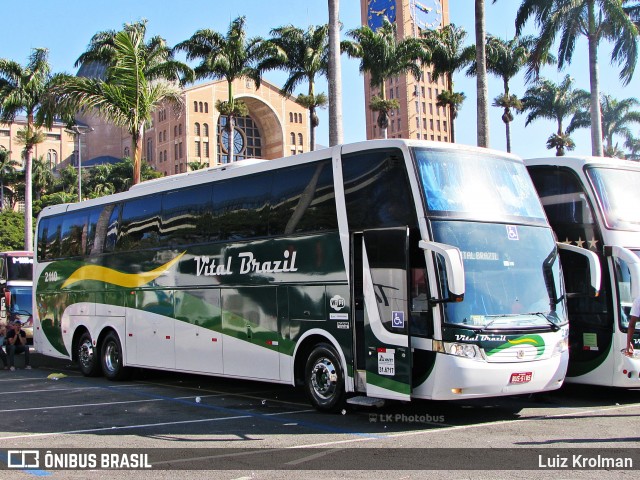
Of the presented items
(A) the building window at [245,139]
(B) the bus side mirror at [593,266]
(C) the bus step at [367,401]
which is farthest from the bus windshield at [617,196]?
(A) the building window at [245,139]

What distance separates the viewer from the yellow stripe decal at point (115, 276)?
14.8m

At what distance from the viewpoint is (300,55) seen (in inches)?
1289

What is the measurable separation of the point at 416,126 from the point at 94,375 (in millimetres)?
121553

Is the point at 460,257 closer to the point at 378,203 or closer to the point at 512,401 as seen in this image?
the point at 378,203

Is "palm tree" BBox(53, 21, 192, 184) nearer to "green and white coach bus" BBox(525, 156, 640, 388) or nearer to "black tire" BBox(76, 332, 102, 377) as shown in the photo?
"black tire" BBox(76, 332, 102, 377)

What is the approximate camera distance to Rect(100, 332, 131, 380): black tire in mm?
16266

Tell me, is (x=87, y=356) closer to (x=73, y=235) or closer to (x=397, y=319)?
(x=73, y=235)

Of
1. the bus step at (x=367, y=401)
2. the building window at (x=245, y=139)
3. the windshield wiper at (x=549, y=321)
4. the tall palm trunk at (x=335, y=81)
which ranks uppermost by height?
the building window at (x=245, y=139)

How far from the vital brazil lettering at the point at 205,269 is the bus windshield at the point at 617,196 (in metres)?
5.00

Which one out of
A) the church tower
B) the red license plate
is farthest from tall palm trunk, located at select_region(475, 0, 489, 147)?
the church tower

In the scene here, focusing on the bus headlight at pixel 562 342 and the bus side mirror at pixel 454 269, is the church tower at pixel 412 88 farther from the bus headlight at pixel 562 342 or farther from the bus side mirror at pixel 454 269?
the bus side mirror at pixel 454 269

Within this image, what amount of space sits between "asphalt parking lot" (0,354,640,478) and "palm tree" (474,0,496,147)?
31.6 feet

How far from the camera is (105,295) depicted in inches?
652

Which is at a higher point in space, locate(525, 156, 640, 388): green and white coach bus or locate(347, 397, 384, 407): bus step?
locate(525, 156, 640, 388): green and white coach bus
